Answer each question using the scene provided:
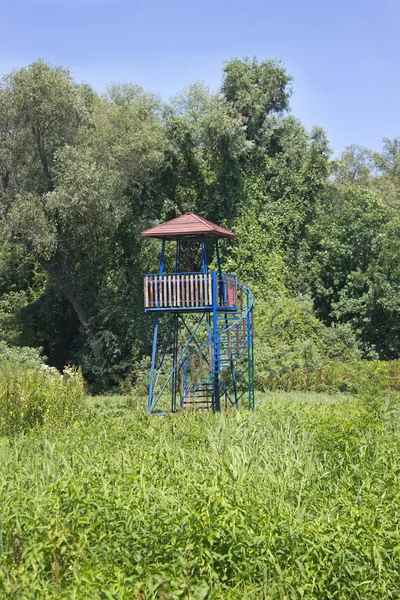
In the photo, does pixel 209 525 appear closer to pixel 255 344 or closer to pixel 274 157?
pixel 255 344

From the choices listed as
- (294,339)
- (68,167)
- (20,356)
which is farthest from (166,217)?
(20,356)

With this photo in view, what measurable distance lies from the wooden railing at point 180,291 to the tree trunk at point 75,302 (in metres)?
7.93

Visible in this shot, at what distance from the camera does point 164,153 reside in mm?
26094

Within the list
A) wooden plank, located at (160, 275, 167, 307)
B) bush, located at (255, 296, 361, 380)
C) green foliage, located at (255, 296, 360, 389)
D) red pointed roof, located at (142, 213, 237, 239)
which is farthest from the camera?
bush, located at (255, 296, 361, 380)

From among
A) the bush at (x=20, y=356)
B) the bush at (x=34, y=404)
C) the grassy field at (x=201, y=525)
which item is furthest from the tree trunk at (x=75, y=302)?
the grassy field at (x=201, y=525)

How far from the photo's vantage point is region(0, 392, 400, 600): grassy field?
497 centimetres

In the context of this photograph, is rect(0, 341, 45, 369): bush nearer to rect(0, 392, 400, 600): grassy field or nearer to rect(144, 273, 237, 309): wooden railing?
rect(144, 273, 237, 309): wooden railing

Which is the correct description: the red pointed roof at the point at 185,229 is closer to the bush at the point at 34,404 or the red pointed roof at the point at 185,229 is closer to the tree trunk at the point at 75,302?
the bush at the point at 34,404

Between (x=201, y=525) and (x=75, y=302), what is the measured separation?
68.2 ft

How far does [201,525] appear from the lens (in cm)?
538

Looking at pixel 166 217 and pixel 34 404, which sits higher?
pixel 166 217

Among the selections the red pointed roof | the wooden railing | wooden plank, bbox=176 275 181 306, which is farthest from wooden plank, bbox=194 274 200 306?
the red pointed roof

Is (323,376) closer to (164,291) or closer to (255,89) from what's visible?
(164,291)

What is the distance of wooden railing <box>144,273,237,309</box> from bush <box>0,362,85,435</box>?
4.97 metres
